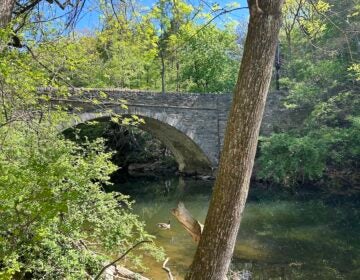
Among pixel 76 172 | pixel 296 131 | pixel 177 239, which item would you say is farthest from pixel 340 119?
pixel 76 172

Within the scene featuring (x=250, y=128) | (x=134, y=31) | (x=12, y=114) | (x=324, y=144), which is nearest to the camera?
(x=250, y=128)

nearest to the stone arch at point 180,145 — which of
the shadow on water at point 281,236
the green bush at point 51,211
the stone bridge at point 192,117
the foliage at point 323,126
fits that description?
the stone bridge at point 192,117

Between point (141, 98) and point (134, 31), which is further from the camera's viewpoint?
point (141, 98)

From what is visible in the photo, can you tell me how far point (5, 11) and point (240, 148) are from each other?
4.82 feet

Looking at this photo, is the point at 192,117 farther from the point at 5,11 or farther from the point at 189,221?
the point at 5,11

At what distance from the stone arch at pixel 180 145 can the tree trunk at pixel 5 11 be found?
1232 cm

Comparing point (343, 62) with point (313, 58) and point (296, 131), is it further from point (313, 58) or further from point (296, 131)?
point (296, 131)

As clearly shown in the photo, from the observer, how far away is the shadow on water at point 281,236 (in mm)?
5941

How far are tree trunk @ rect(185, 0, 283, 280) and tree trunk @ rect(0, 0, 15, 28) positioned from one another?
1304mm

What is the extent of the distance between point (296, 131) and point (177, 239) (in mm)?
7288

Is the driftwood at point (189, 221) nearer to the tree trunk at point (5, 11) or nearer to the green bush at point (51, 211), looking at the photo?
the green bush at point (51, 211)

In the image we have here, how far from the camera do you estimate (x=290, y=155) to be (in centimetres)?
1230

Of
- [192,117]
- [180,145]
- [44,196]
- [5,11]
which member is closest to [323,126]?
[192,117]

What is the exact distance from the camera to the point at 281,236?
7.84 meters
